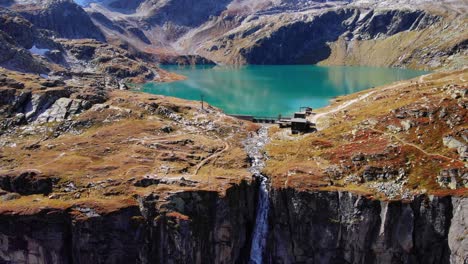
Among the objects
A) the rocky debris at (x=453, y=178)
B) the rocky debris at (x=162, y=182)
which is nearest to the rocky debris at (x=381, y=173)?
the rocky debris at (x=453, y=178)

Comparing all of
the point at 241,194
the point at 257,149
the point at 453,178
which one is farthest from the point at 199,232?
the point at 453,178

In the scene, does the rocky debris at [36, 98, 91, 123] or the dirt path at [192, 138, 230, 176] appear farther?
the rocky debris at [36, 98, 91, 123]

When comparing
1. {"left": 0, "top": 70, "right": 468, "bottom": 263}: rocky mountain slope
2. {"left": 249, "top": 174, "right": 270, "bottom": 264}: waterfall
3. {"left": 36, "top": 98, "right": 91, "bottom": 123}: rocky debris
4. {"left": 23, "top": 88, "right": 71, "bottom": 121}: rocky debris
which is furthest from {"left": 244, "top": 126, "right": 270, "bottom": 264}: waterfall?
{"left": 23, "top": 88, "right": 71, "bottom": 121}: rocky debris

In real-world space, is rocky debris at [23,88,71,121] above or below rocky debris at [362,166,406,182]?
above

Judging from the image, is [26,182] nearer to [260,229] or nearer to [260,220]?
[260,220]

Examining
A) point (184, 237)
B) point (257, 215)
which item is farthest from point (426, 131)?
point (184, 237)

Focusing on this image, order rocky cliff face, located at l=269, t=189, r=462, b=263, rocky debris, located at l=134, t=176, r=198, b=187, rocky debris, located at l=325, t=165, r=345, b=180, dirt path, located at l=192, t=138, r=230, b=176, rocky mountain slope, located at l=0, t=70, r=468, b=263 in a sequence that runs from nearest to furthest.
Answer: rocky cliff face, located at l=269, t=189, r=462, b=263, rocky mountain slope, located at l=0, t=70, r=468, b=263, rocky debris, located at l=134, t=176, r=198, b=187, rocky debris, located at l=325, t=165, r=345, b=180, dirt path, located at l=192, t=138, r=230, b=176

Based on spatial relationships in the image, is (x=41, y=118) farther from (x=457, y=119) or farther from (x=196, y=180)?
(x=457, y=119)

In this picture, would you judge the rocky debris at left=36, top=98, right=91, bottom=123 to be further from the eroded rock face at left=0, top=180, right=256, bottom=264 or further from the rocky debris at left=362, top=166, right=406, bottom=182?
the rocky debris at left=362, top=166, right=406, bottom=182
